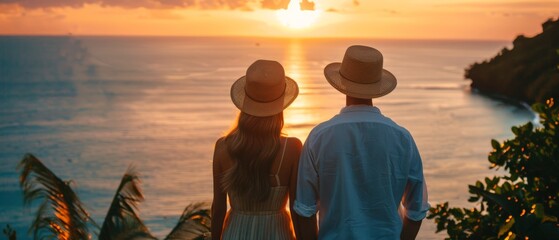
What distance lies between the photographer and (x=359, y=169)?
3.62m

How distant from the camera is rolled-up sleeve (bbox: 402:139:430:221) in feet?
12.2

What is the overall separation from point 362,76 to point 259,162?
686mm

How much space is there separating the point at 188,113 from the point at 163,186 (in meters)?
34.0

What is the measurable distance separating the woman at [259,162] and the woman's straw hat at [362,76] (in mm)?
296

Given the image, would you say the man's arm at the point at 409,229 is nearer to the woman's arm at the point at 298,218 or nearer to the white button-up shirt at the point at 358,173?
the white button-up shirt at the point at 358,173

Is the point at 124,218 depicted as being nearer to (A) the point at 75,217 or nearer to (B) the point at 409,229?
(A) the point at 75,217

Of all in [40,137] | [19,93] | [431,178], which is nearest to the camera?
[431,178]

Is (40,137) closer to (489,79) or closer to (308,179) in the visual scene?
(489,79)

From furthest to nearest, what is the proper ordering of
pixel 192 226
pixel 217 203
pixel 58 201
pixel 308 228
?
pixel 58 201, pixel 192 226, pixel 217 203, pixel 308 228

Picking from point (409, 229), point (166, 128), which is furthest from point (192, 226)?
point (166, 128)

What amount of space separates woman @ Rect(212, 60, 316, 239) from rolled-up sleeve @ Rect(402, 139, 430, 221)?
0.58 meters

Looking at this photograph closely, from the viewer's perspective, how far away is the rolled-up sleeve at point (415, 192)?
3.71 meters

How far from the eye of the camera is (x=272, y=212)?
4.02m

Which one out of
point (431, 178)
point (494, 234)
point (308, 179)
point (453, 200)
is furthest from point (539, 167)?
point (431, 178)
